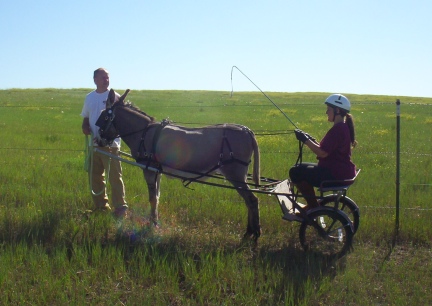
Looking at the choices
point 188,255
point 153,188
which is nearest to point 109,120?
point 153,188

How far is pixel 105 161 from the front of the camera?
26.1 feet

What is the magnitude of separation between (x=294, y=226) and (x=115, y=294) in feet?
10.3

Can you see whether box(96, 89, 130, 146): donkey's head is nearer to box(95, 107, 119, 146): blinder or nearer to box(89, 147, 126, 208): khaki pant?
box(95, 107, 119, 146): blinder

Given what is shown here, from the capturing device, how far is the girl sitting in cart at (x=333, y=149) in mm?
6227

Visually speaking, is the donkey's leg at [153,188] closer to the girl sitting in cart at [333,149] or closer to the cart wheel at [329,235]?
the girl sitting in cart at [333,149]

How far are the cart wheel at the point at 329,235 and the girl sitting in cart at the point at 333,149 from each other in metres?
0.29

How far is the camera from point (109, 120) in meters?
7.27

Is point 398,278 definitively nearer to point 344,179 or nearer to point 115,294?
point 344,179

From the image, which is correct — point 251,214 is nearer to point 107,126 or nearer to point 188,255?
point 188,255

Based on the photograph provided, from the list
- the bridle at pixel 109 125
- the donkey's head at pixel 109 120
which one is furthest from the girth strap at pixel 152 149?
the donkey's head at pixel 109 120

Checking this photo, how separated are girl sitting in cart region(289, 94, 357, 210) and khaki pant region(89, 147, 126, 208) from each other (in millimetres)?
2961

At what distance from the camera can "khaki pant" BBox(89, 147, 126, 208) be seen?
793cm

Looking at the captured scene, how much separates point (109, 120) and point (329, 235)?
137 inches

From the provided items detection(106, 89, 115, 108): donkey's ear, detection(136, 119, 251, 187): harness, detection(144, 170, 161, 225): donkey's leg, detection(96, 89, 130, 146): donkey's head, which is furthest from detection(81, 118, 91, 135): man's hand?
detection(144, 170, 161, 225): donkey's leg
